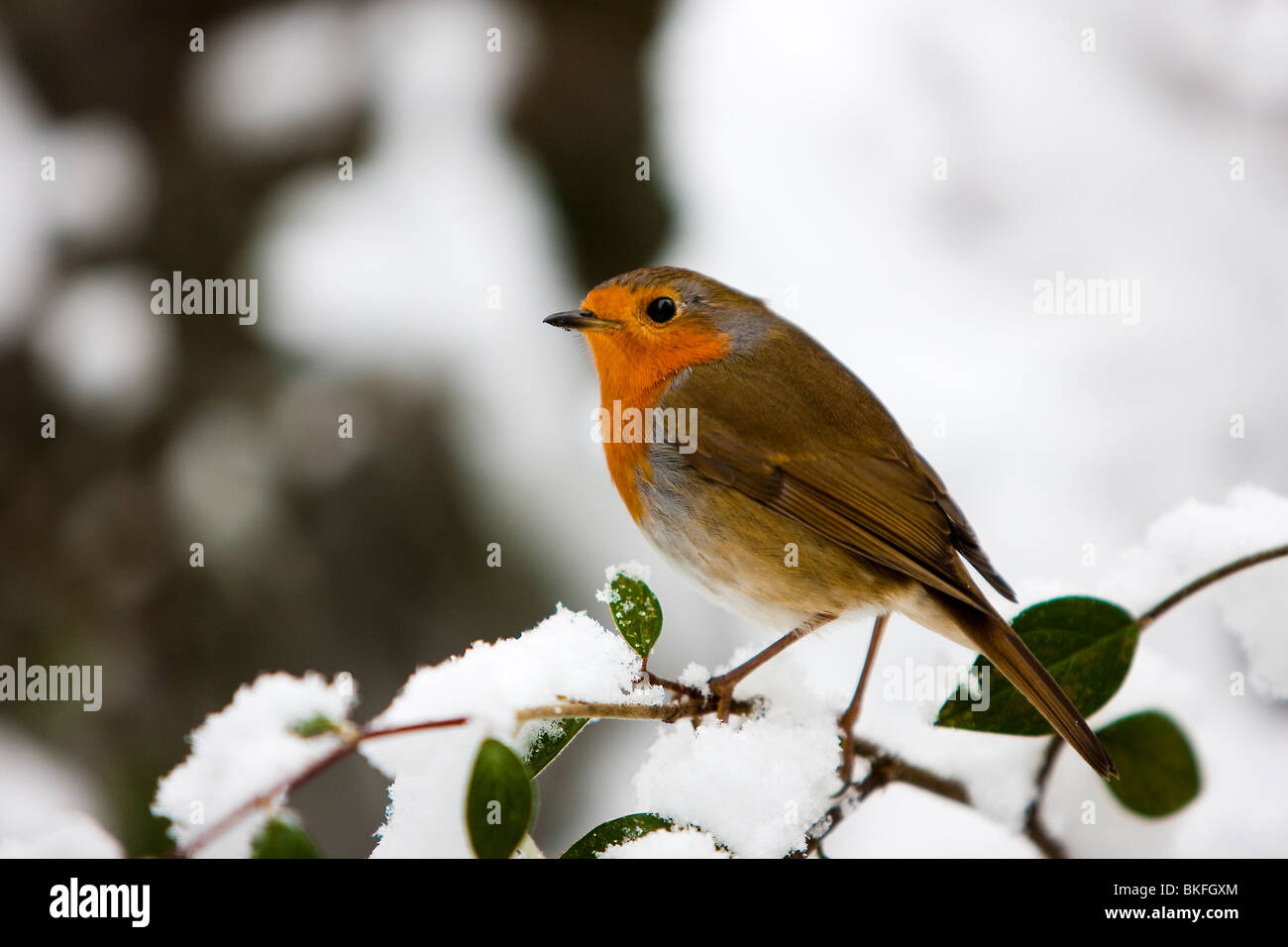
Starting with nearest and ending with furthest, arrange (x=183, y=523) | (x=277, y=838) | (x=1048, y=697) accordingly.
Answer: (x=277, y=838), (x=1048, y=697), (x=183, y=523)

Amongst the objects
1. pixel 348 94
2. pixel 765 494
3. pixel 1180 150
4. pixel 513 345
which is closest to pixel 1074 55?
pixel 1180 150

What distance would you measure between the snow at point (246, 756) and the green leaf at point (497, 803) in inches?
4.9

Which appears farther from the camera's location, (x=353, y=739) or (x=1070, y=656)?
(x=1070, y=656)

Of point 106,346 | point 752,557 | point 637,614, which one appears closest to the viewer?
point 637,614

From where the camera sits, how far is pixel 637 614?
3.83 feet

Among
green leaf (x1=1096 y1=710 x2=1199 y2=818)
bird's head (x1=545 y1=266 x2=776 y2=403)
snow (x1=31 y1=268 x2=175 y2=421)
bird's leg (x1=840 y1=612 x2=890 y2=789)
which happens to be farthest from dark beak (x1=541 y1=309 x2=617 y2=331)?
snow (x1=31 y1=268 x2=175 y2=421)

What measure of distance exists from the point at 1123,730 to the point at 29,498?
Answer: 11.5 ft

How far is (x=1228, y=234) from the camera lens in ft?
13.1

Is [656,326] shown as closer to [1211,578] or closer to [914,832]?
[1211,578]

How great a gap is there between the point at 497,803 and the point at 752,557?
3.36 feet

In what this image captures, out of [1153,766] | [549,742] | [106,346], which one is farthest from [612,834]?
[106,346]

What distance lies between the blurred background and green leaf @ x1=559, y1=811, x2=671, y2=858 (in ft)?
6.83

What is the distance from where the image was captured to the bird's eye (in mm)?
2072

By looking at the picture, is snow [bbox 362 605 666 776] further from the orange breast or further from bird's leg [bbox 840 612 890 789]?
the orange breast
